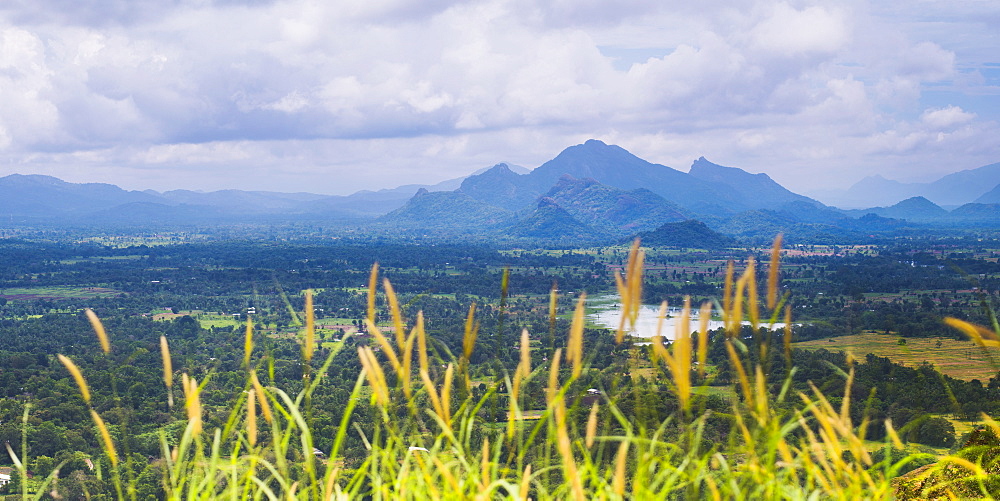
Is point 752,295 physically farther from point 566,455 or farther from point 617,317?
point 617,317

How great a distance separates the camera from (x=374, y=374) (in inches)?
132

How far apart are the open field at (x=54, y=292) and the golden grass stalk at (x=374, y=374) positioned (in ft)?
321

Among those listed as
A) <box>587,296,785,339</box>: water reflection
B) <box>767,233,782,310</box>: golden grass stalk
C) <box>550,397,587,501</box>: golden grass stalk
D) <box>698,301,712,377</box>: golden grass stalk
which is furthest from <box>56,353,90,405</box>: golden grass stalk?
<box>587,296,785,339</box>: water reflection

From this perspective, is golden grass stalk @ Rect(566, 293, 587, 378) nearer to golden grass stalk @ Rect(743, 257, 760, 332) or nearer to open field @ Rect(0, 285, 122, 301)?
golden grass stalk @ Rect(743, 257, 760, 332)

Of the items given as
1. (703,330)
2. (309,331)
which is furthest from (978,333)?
(309,331)

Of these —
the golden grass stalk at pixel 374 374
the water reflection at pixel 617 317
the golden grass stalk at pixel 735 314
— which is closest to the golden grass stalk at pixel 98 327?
the golden grass stalk at pixel 374 374

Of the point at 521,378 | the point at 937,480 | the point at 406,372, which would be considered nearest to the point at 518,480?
the point at 521,378

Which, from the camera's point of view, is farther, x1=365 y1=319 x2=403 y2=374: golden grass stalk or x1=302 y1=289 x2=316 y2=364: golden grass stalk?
x1=302 y1=289 x2=316 y2=364: golden grass stalk

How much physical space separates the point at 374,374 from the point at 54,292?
106784mm

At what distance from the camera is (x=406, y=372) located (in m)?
3.58

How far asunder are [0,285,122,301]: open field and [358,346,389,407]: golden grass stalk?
9797cm

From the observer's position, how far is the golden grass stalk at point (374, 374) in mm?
3338

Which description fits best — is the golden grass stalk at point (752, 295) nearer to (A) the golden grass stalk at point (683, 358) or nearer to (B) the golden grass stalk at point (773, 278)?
(B) the golden grass stalk at point (773, 278)

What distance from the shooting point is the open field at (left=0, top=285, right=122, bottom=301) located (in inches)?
3622
